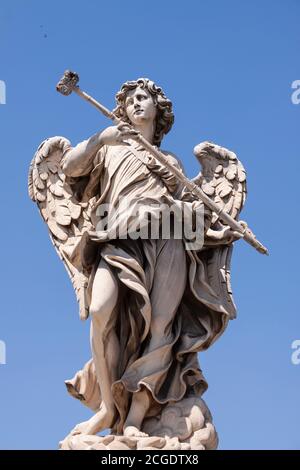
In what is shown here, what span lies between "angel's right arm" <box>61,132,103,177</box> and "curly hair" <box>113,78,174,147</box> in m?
0.82

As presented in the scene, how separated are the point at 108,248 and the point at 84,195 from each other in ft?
2.55

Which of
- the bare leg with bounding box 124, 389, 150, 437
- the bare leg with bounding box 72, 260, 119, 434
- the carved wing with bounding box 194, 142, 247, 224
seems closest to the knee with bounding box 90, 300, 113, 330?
the bare leg with bounding box 72, 260, 119, 434

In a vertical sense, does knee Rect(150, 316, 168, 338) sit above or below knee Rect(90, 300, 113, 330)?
below

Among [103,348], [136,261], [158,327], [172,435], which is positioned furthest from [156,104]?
[172,435]

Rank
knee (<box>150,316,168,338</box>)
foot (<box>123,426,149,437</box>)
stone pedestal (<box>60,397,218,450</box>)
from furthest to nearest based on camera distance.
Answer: knee (<box>150,316,168,338</box>), foot (<box>123,426,149,437</box>), stone pedestal (<box>60,397,218,450</box>)

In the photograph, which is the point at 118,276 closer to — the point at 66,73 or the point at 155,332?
the point at 155,332

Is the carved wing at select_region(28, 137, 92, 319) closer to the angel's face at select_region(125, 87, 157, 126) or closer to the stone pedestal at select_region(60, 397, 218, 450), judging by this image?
the angel's face at select_region(125, 87, 157, 126)

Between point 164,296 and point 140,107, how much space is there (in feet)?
6.55

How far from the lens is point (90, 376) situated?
1349 centimetres

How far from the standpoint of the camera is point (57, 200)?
→ 1422 centimetres

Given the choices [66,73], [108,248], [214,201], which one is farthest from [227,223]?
[66,73]

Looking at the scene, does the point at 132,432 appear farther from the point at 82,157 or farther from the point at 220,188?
the point at 220,188

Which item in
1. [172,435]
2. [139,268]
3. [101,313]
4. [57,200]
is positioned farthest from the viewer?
[57,200]

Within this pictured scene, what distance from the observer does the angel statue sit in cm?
1305
